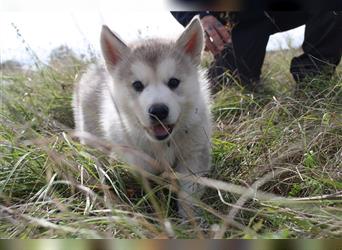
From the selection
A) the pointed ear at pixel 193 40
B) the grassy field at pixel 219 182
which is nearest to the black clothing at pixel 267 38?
the grassy field at pixel 219 182

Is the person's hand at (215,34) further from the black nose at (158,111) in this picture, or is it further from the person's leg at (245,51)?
the black nose at (158,111)

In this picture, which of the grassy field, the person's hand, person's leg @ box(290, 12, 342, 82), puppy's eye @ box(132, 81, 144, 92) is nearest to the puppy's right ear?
puppy's eye @ box(132, 81, 144, 92)

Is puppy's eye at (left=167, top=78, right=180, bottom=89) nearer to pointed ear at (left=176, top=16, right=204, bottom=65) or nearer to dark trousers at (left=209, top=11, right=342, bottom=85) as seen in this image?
pointed ear at (left=176, top=16, right=204, bottom=65)

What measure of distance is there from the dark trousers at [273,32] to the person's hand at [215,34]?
0.18ft

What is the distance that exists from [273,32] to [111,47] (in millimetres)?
1813

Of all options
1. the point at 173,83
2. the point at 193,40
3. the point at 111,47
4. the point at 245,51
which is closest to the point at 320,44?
the point at 245,51

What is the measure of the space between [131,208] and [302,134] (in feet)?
3.36

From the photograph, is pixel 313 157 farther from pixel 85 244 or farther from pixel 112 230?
pixel 85 244

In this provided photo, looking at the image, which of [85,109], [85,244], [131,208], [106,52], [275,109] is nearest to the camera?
[85,244]

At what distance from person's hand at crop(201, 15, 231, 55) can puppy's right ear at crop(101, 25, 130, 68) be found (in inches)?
49.3

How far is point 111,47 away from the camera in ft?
8.72

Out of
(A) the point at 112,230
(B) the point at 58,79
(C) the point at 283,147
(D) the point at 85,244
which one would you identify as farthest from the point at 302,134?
(B) the point at 58,79

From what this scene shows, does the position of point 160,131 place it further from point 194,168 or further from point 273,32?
point 273,32

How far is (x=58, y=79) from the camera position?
4.40 metres
